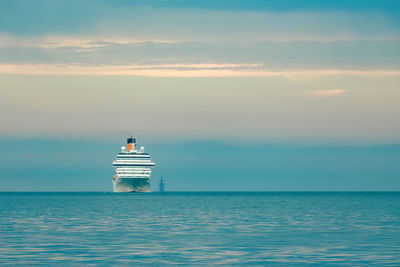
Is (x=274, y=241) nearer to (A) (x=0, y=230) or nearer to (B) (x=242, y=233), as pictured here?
(B) (x=242, y=233)

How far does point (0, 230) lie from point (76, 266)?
26.8 metres

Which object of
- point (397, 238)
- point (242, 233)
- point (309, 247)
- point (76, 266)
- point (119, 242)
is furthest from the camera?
point (242, 233)

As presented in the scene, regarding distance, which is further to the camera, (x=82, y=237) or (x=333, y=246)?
(x=82, y=237)

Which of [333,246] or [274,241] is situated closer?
[333,246]

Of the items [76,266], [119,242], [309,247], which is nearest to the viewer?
[76,266]

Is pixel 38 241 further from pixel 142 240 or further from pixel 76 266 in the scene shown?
pixel 76 266

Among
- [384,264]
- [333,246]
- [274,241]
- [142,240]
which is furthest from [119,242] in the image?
[384,264]

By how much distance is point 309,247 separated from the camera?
47.4m

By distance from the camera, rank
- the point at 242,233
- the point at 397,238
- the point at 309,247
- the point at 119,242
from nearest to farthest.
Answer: the point at 309,247 < the point at 119,242 < the point at 397,238 < the point at 242,233

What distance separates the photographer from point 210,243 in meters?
49.8

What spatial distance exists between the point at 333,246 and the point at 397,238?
8361 mm

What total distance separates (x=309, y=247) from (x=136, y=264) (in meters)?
14.1

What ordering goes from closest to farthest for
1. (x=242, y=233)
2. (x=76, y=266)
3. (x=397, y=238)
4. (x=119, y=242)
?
(x=76, y=266), (x=119, y=242), (x=397, y=238), (x=242, y=233)

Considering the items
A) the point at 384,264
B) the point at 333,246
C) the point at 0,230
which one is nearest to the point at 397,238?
the point at 333,246
